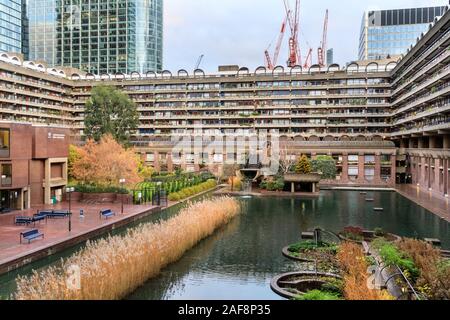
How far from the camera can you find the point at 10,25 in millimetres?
147500

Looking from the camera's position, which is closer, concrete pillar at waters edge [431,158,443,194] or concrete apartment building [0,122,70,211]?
concrete apartment building [0,122,70,211]

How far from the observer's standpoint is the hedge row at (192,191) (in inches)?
1994

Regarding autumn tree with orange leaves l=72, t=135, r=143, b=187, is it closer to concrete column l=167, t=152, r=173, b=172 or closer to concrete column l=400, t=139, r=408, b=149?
concrete column l=167, t=152, r=173, b=172

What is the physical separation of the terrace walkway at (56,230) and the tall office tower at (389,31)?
138 metres

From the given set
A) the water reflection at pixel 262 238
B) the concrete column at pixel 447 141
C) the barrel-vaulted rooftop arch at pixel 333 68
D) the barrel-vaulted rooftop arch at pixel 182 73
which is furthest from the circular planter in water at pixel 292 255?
the barrel-vaulted rooftop arch at pixel 182 73

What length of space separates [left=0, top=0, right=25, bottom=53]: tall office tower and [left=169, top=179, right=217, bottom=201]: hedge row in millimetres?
109192

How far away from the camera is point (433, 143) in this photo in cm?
6431

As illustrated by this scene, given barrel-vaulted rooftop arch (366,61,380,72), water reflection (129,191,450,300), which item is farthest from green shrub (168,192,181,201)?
barrel-vaulted rooftop arch (366,61,380,72)

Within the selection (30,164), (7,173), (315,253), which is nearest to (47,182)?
(30,164)

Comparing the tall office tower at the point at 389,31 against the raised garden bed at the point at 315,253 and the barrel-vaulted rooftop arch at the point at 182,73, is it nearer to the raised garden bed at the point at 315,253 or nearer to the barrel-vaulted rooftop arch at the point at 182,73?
the barrel-vaulted rooftop arch at the point at 182,73

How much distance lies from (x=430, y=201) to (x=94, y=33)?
506 ft

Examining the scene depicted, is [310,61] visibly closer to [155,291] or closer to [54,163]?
[54,163]

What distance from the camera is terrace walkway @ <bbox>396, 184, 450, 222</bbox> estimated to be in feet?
136

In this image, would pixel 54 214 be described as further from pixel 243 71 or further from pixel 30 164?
pixel 243 71
